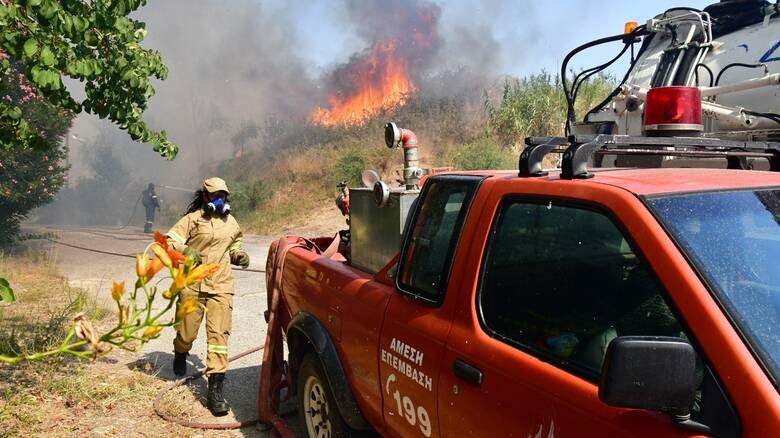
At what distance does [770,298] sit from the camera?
1.60 m

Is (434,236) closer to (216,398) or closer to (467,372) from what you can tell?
(467,372)

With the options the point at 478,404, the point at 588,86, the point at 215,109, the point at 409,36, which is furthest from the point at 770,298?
the point at 215,109

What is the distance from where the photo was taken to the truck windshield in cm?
152

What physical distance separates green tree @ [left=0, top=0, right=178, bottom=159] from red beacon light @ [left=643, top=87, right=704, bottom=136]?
2.97 metres

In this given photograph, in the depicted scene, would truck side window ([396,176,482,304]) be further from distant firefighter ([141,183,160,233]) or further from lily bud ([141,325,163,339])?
distant firefighter ([141,183,160,233])

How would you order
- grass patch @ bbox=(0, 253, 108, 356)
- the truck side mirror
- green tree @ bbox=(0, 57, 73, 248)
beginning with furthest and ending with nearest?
green tree @ bbox=(0, 57, 73, 248) → grass patch @ bbox=(0, 253, 108, 356) → the truck side mirror

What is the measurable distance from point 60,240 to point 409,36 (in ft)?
61.7

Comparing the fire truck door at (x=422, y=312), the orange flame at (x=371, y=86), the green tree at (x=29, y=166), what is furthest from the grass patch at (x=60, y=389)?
the orange flame at (x=371, y=86)

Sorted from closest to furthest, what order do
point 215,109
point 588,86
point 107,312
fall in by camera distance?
point 107,312 → point 588,86 → point 215,109

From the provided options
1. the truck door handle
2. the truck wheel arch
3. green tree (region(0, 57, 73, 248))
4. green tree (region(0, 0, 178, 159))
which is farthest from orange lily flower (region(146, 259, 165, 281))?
green tree (region(0, 57, 73, 248))

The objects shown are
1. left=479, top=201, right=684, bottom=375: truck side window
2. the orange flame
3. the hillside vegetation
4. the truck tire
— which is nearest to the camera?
left=479, top=201, right=684, bottom=375: truck side window

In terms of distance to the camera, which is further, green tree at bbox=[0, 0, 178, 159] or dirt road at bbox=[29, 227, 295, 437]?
dirt road at bbox=[29, 227, 295, 437]

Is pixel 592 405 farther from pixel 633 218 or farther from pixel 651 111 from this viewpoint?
pixel 651 111

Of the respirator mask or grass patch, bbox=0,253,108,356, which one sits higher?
the respirator mask
